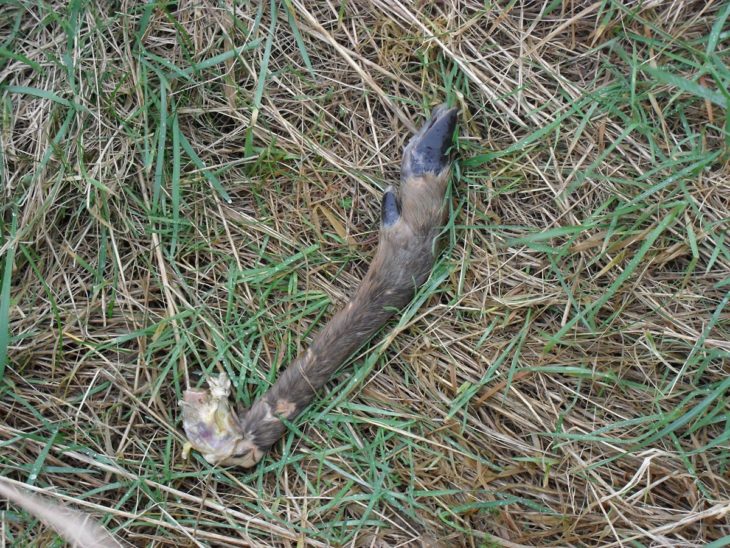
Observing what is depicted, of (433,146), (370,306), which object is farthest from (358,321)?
(433,146)

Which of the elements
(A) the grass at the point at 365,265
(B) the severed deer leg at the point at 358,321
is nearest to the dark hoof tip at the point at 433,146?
(B) the severed deer leg at the point at 358,321

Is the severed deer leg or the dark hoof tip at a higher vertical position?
the dark hoof tip

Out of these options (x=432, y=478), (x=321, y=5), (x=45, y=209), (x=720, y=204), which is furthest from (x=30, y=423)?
(x=720, y=204)

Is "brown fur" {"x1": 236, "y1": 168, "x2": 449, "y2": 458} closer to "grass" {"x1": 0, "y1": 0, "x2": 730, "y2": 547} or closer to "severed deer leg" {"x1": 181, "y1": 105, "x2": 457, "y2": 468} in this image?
"severed deer leg" {"x1": 181, "y1": 105, "x2": 457, "y2": 468}

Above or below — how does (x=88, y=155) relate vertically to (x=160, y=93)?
below

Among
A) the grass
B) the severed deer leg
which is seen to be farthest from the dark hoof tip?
the grass

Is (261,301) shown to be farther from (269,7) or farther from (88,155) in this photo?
(269,7)
